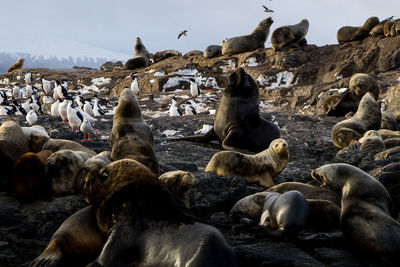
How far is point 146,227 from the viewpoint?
8.80 ft

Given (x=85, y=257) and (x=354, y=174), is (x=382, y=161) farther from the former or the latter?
(x=85, y=257)

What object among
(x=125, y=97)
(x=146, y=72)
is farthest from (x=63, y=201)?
(x=146, y=72)

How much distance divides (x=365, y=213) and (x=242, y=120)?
5209 mm

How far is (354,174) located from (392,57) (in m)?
16.0

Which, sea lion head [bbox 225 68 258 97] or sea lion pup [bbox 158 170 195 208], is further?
sea lion head [bbox 225 68 258 97]

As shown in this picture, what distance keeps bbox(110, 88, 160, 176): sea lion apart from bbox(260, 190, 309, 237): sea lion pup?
5.30 feet

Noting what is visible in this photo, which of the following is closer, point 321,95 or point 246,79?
point 246,79

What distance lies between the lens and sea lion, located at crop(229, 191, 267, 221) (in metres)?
3.85

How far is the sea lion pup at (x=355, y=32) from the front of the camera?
66.1 ft

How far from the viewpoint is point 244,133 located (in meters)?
8.13

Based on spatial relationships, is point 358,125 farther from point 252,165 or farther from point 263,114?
point 252,165

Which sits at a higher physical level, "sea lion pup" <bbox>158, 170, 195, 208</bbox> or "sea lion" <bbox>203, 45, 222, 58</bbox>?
"sea lion" <bbox>203, 45, 222, 58</bbox>

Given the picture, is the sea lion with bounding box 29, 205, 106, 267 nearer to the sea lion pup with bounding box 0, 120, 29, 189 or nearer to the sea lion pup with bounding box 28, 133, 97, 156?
the sea lion pup with bounding box 0, 120, 29, 189

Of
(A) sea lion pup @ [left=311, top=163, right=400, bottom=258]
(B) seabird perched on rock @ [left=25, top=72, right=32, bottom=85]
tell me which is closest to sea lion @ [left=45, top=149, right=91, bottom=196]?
(A) sea lion pup @ [left=311, top=163, right=400, bottom=258]
